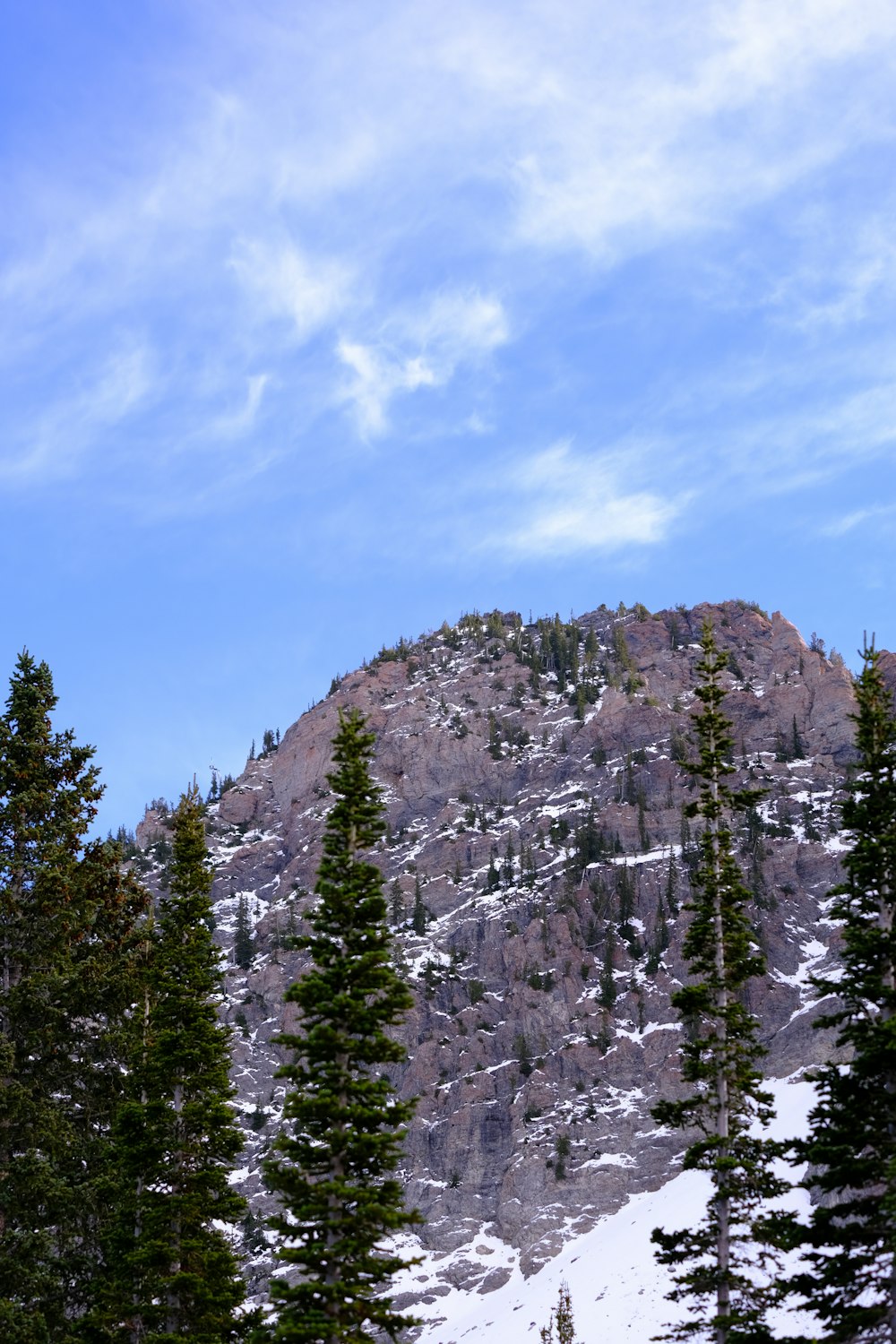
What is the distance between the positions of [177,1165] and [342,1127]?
392 inches

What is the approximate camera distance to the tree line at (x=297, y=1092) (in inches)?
902

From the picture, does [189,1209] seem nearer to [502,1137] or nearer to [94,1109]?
[94,1109]

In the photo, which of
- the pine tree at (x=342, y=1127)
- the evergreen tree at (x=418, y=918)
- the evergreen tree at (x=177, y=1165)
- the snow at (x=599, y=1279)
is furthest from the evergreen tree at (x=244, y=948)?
the pine tree at (x=342, y=1127)

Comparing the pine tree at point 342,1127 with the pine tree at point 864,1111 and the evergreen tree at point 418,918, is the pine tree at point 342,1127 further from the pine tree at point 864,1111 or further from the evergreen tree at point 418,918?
the evergreen tree at point 418,918

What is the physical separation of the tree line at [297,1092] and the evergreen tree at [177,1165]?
0.24 ft

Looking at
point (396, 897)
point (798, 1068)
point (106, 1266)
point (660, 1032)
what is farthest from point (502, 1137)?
point (106, 1266)

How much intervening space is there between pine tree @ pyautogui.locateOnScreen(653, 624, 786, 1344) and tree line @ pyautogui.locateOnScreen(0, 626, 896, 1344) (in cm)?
9

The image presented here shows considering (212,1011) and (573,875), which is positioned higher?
(573,875)

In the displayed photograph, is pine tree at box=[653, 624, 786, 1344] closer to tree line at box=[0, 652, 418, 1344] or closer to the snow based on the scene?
tree line at box=[0, 652, 418, 1344]

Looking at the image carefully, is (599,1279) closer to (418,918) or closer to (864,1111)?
(864,1111)

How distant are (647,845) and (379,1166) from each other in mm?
167601

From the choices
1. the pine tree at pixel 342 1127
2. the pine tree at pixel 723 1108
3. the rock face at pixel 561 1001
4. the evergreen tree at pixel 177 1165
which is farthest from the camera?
the rock face at pixel 561 1001

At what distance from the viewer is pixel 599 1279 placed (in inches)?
3880

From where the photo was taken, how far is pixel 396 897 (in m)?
188
